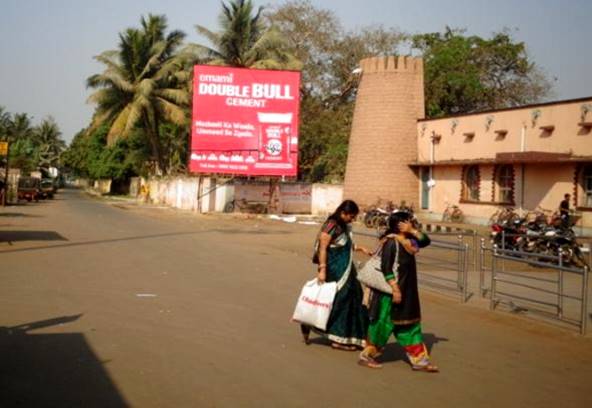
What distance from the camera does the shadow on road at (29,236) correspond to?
18.8 meters

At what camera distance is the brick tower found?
3525 centimetres

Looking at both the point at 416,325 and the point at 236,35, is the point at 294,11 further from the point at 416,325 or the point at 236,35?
the point at 416,325

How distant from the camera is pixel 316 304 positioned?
24.1ft

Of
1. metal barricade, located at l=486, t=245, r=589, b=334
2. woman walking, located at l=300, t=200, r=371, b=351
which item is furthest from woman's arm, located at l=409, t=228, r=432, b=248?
metal barricade, located at l=486, t=245, r=589, b=334

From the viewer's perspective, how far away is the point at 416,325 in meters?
6.75

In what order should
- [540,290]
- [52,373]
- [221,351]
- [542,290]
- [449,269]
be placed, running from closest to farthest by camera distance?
1. [52,373]
2. [221,351]
3. [542,290]
4. [540,290]
5. [449,269]

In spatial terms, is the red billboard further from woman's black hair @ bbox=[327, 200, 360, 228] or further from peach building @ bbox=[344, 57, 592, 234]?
woman's black hair @ bbox=[327, 200, 360, 228]

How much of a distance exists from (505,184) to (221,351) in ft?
82.0

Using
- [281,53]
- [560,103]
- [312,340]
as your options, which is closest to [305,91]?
[281,53]

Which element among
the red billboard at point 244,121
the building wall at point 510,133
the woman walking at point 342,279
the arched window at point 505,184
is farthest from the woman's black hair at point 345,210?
the red billboard at point 244,121

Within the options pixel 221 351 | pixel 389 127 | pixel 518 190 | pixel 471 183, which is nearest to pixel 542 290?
pixel 221 351

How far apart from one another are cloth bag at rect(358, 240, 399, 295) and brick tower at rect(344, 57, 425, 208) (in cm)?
2855

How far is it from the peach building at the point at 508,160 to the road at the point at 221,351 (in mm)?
15943

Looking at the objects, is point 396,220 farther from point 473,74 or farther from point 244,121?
point 473,74
